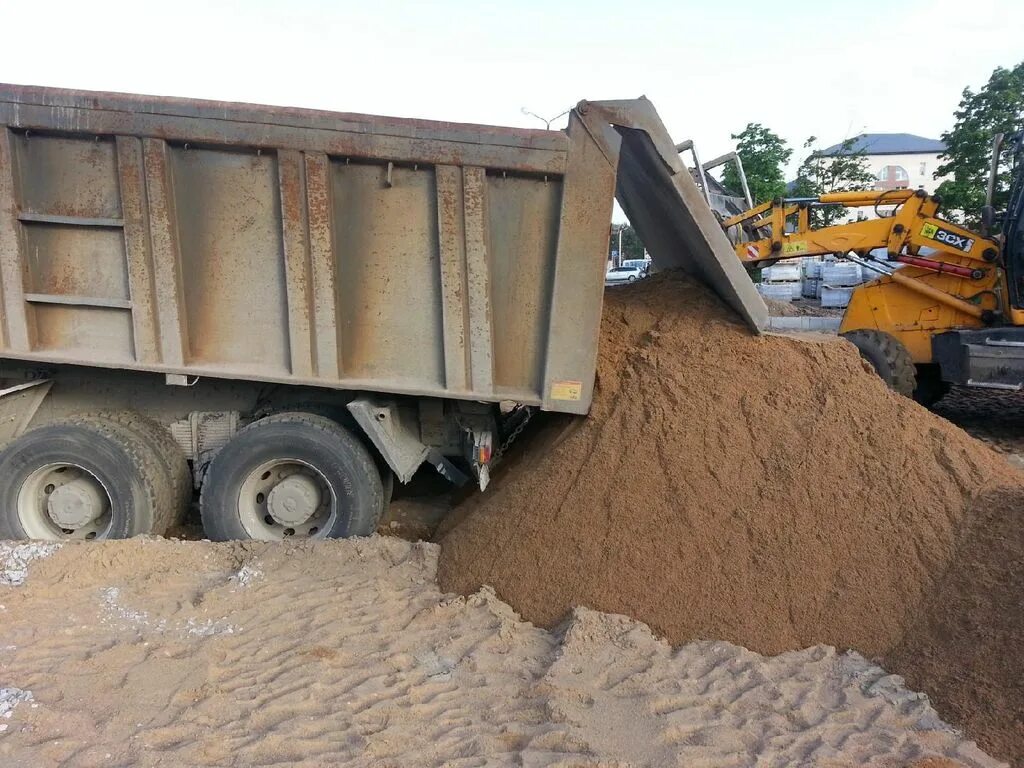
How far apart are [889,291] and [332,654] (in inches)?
285

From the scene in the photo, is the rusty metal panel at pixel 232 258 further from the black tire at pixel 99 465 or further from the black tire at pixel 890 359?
the black tire at pixel 890 359

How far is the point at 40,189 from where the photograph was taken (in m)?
4.37

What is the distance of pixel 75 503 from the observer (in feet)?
15.9

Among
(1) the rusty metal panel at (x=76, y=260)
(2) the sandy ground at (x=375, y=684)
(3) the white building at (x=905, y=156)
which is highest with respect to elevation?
(3) the white building at (x=905, y=156)

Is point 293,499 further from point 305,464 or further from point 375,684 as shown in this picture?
point 375,684

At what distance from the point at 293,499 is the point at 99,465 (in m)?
1.22

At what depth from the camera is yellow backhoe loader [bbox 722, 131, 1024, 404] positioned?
24.7 feet

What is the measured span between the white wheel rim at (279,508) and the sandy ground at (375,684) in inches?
19.5

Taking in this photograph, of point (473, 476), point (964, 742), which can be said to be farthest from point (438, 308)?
point (964, 742)

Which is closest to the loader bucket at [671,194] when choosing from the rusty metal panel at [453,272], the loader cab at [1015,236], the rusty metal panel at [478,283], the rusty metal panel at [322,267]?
the rusty metal panel at [478,283]

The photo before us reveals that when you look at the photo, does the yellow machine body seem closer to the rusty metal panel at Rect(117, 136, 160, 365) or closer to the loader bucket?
the loader bucket

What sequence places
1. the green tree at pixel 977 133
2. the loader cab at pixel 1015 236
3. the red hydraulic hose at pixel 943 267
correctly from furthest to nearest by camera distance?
the green tree at pixel 977 133 < the red hydraulic hose at pixel 943 267 < the loader cab at pixel 1015 236

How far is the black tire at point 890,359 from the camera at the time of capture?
7852 mm

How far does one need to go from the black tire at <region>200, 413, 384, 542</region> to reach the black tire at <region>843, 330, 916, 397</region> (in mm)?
5707
